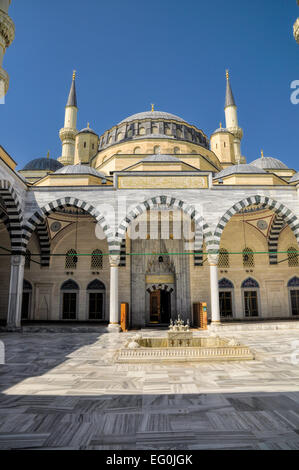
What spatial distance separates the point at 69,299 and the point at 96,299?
126 centimetres

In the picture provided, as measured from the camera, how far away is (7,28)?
9773 mm

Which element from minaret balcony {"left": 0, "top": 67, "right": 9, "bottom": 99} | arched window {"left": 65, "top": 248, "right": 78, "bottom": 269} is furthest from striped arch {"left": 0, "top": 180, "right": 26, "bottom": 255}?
arched window {"left": 65, "top": 248, "right": 78, "bottom": 269}

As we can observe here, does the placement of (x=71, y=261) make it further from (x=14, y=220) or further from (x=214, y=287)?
(x=214, y=287)

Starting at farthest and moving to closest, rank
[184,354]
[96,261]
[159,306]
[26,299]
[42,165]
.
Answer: [42,165]
[159,306]
[96,261]
[26,299]
[184,354]

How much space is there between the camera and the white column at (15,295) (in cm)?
1023

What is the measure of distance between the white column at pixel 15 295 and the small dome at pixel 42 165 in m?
9.38

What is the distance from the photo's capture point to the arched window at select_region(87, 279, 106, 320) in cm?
1376

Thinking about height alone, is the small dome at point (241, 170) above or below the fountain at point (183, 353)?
above

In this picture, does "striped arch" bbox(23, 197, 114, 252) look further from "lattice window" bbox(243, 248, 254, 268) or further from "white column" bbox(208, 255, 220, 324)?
"lattice window" bbox(243, 248, 254, 268)

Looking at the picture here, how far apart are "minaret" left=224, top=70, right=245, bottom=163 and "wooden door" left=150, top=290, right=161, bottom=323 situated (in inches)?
470

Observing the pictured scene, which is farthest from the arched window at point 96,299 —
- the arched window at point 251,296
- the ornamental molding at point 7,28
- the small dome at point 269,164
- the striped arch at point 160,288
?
the small dome at point 269,164

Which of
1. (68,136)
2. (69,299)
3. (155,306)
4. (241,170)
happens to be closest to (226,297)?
(155,306)

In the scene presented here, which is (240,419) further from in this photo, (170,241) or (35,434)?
(170,241)

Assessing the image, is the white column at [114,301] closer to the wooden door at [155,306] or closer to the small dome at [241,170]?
the wooden door at [155,306]
